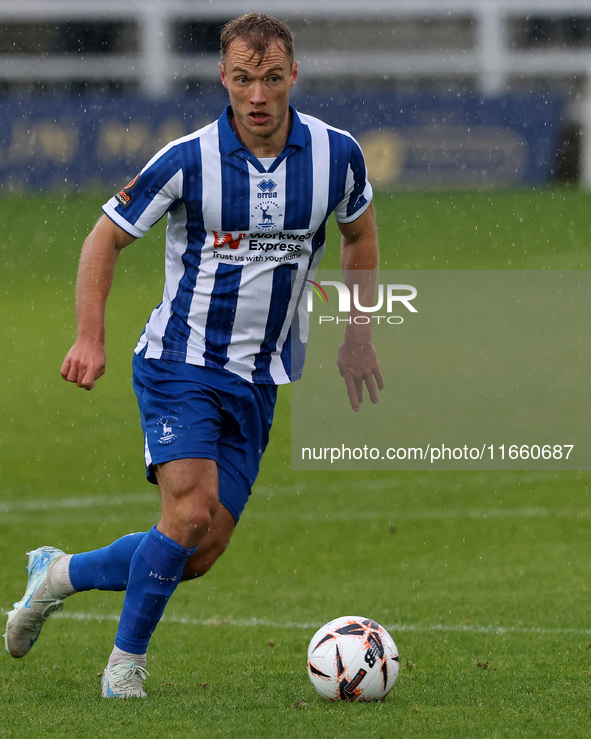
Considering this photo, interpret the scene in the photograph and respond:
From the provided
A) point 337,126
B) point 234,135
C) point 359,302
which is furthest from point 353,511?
point 337,126

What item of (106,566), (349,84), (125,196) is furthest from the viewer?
(349,84)

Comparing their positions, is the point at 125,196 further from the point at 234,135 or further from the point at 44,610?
the point at 44,610

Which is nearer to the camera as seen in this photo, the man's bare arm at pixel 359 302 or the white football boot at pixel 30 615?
the white football boot at pixel 30 615

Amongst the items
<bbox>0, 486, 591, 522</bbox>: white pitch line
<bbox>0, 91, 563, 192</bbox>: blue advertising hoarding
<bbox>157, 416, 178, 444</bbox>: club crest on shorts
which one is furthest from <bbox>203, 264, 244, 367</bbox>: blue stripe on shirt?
<bbox>0, 91, 563, 192</bbox>: blue advertising hoarding

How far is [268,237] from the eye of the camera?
4.70m

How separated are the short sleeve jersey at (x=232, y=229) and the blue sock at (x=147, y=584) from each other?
0.67 meters

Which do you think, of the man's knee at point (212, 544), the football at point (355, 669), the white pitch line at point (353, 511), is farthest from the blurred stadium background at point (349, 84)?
the football at point (355, 669)

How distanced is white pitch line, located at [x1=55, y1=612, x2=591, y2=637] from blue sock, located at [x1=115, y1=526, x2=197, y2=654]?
1.43 metres

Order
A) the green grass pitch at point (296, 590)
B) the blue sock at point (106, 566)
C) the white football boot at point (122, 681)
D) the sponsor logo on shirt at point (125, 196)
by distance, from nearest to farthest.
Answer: the green grass pitch at point (296, 590)
the white football boot at point (122, 681)
the sponsor logo on shirt at point (125, 196)
the blue sock at point (106, 566)

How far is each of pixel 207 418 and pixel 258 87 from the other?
117cm

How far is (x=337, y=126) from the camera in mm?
19688

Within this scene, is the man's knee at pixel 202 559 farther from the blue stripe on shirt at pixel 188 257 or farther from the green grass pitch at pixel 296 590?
the blue stripe on shirt at pixel 188 257

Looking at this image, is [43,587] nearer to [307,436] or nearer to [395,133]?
[307,436]

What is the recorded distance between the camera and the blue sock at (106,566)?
16.1 ft
